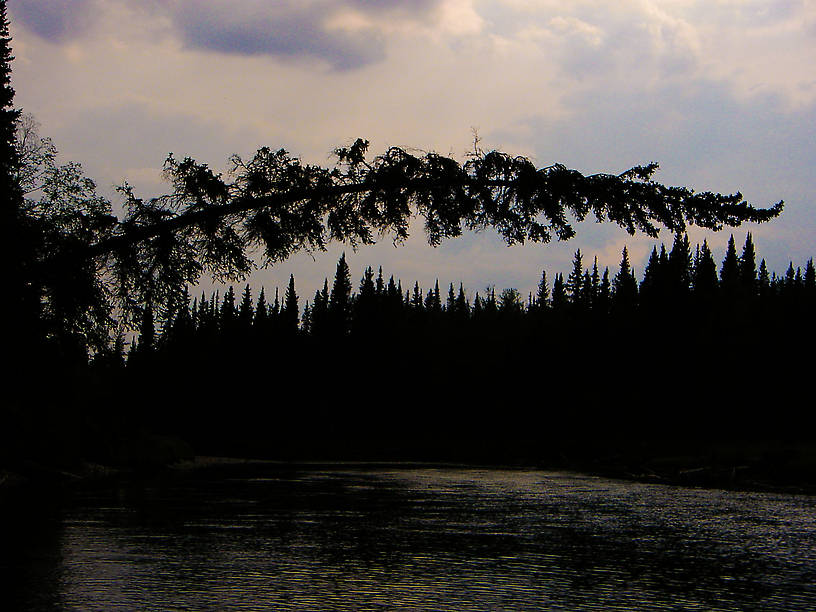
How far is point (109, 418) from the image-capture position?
59.7 metres

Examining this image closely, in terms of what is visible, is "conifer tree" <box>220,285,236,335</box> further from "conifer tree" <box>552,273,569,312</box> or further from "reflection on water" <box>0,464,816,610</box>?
"reflection on water" <box>0,464,816,610</box>

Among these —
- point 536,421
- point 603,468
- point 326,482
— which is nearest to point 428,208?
point 326,482

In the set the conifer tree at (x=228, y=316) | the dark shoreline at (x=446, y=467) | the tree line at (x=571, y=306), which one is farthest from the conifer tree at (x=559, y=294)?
the dark shoreline at (x=446, y=467)

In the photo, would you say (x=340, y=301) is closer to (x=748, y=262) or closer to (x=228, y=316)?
(x=228, y=316)

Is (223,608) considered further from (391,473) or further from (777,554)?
(391,473)

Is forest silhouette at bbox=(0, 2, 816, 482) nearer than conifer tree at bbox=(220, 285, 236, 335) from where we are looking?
Yes

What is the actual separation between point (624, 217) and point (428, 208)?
7.31 ft

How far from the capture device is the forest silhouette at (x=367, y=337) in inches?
424

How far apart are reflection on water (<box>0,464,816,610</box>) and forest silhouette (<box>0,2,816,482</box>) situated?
420cm

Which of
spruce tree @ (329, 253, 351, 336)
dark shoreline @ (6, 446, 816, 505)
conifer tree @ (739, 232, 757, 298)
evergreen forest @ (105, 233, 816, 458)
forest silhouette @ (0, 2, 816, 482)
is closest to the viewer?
forest silhouette @ (0, 2, 816, 482)

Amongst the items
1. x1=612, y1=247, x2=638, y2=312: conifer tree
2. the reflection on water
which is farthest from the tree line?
the reflection on water

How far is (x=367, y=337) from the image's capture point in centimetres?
13138

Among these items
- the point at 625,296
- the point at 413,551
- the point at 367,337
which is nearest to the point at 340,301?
the point at 367,337

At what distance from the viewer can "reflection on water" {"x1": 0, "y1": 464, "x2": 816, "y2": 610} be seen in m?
15.7
